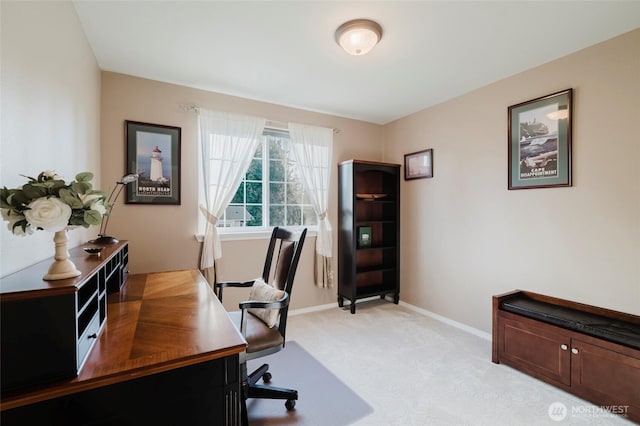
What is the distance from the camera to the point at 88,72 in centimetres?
222

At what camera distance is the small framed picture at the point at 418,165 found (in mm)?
3593

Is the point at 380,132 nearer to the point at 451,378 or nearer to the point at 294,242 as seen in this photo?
the point at 294,242

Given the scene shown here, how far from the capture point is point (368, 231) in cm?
395

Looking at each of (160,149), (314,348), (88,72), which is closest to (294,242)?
(314,348)

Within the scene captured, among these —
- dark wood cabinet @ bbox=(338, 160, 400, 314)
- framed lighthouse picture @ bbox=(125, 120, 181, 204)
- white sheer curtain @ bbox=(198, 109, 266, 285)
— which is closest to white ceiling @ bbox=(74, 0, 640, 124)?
white sheer curtain @ bbox=(198, 109, 266, 285)

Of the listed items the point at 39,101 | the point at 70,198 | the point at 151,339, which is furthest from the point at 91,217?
the point at 39,101

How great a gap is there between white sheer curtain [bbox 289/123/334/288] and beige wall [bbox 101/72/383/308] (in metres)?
0.19

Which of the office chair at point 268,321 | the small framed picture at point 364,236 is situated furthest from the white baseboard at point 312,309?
the office chair at point 268,321

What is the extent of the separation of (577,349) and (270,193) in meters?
3.04

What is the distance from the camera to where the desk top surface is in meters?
0.93

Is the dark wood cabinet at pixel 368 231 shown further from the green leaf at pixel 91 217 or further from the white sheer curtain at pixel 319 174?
the green leaf at pixel 91 217

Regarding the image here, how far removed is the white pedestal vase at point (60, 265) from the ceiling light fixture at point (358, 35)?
1.97 metres

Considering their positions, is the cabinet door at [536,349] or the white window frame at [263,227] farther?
the white window frame at [263,227]

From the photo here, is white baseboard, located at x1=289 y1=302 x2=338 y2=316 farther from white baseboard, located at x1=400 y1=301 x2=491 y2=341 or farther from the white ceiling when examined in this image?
the white ceiling
